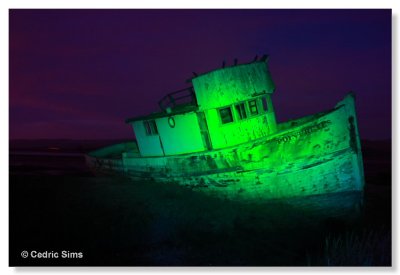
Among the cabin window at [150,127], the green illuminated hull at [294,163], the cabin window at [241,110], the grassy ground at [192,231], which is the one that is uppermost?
the cabin window at [241,110]

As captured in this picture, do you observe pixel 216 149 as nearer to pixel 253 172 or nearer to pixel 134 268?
pixel 253 172

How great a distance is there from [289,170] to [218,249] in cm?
159

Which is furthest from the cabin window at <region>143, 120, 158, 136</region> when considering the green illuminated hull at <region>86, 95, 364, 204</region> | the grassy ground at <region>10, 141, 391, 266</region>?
the grassy ground at <region>10, 141, 391, 266</region>

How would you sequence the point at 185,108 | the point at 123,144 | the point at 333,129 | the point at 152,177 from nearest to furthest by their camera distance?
the point at 333,129 < the point at 185,108 < the point at 152,177 < the point at 123,144

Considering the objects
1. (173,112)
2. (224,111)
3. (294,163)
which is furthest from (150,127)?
(294,163)

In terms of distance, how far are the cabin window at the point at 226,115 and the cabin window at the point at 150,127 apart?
140 cm

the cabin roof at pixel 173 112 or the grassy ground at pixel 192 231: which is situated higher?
the cabin roof at pixel 173 112

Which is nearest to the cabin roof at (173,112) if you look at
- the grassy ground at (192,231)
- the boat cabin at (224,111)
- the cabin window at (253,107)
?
the boat cabin at (224,111)

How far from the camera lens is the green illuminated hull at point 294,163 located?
5566 mm

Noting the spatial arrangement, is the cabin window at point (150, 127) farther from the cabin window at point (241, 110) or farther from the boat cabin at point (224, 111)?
the cabin window at point (241, 110)

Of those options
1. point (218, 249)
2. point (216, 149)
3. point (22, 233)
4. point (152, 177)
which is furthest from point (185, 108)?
point (22, 233)

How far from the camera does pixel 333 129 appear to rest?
5535 mm

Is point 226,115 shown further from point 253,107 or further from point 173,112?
point 173,112

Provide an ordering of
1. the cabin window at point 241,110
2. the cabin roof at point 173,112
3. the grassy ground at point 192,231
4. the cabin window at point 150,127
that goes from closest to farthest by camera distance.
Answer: the grassy ground at point 192,231, the cabin window at point 241,110, the cabin roof at point 173,112, the cabin window at point 150,127
